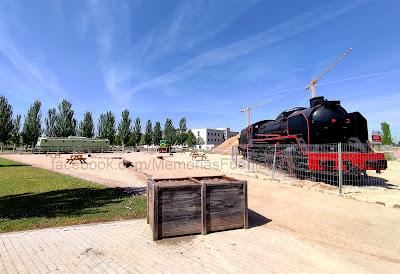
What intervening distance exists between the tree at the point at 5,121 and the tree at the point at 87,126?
15.7m

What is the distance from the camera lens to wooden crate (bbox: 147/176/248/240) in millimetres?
5406

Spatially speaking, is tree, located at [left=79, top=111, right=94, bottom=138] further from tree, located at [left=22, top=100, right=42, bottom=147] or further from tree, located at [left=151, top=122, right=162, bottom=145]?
tree, located at [left=151, top=122, right=162, bottom=145]

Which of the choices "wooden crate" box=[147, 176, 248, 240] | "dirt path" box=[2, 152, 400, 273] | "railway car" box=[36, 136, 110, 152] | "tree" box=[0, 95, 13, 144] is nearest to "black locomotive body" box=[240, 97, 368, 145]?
"dirt path" box=[2, 152, 400, 273]

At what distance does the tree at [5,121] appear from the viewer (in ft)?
180

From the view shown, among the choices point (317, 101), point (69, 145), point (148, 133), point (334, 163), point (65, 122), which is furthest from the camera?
point (148, 133)

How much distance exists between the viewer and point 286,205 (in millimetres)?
8430

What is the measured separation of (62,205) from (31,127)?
60.1 metres

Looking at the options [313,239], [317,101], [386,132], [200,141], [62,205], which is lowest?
[313,239]

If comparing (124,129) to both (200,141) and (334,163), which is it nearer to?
(200,141)

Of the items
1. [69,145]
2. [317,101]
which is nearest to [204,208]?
[317,101]

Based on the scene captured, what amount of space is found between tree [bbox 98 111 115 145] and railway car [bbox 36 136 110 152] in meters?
16.8

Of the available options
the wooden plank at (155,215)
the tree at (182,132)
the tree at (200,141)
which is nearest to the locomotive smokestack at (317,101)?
the wooden plank at (155,215)

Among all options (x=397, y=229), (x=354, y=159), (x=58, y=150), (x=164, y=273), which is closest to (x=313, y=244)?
(x=397, y=229)

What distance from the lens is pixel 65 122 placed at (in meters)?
63.7
